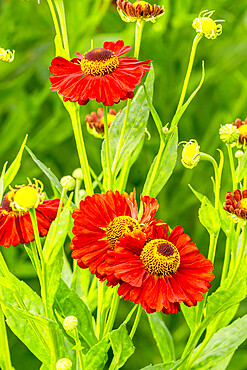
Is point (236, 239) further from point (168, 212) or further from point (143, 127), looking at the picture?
point (168, 212)

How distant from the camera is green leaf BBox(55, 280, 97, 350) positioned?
0.43m

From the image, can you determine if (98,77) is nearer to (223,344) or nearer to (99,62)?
(99,62)

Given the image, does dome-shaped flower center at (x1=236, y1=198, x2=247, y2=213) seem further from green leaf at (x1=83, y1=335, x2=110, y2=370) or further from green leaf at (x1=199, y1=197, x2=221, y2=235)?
green leaf at (x1=83, y1=335, x2=110, y2=370)

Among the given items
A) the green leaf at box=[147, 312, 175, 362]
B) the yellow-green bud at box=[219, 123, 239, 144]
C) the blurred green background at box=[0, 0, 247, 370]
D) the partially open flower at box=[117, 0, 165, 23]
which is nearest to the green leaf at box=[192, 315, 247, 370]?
the green leaf at box=[147, 312, 175, 362]

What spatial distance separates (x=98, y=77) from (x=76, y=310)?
179 mm

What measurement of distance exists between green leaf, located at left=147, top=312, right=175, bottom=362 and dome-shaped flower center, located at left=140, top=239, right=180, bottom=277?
134 mm

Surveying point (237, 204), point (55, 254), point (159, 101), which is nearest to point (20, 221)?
point (55, 254)

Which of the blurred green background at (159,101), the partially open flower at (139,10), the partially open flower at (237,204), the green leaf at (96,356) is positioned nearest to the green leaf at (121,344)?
the green leaf at (96,356)

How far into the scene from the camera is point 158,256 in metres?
0.37

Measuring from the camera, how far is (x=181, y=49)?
1003mm

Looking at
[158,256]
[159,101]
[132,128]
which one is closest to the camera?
[158,256]

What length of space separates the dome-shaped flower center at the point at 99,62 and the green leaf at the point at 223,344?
0.76 feet

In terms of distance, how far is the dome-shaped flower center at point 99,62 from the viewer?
41 centimetres

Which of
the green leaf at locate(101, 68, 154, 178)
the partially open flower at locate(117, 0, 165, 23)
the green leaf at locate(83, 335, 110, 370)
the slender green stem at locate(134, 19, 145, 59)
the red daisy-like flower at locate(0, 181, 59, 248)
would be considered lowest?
the green leaf at locate(83, 335, 110, 370)
